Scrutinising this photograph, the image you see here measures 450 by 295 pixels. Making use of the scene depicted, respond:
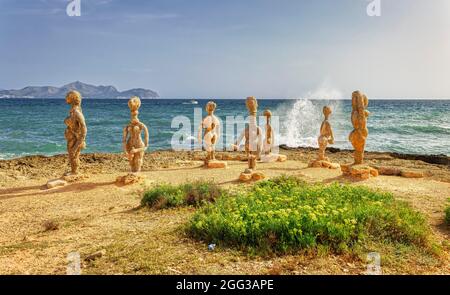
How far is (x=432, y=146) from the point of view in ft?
81.2

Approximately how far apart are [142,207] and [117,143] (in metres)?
17.9


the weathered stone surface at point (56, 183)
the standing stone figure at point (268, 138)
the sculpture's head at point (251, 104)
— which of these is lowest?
the weathered stone surface at point (56, 183)

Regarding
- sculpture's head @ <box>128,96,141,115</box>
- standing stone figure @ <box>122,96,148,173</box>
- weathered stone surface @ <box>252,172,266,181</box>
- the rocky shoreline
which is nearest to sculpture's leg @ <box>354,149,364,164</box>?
the rocky shoreline

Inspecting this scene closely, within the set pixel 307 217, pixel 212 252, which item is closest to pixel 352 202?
pixel 307 217

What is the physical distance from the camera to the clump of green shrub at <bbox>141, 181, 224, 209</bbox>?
26.6ft

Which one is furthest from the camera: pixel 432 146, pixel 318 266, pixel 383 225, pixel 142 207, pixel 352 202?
Result: pixel 432 146

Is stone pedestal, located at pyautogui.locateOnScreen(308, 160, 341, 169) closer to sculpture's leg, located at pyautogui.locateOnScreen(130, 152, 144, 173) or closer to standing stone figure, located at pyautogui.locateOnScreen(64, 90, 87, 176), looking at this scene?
sculpture's leg, located at pyautogui.locateOnScreen(130, 152, 144, 173)

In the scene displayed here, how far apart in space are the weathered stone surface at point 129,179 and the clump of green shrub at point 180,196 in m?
2.22

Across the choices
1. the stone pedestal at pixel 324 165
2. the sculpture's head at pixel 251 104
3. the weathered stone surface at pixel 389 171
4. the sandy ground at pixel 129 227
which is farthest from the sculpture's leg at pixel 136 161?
the weathered stone surface at pixel 389 171

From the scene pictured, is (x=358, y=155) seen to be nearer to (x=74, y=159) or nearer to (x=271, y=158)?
(x=271, y=158)

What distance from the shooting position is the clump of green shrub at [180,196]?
8109mm

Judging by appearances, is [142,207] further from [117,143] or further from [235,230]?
[117,143]

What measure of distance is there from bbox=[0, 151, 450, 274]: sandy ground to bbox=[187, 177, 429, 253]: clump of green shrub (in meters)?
0.24

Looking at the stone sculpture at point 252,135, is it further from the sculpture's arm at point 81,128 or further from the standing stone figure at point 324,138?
the sculpture's arm at point 81,128
